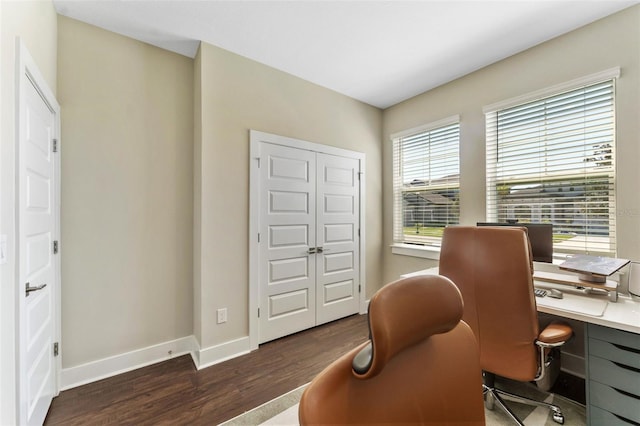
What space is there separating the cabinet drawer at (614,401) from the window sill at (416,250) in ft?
5.37

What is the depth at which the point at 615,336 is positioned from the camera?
1.45 m

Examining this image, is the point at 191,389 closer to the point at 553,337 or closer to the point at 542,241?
the point at 553,337

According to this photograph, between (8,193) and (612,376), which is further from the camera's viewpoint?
(612,376)

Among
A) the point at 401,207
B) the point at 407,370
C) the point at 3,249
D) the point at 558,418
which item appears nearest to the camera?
the point at 407,370

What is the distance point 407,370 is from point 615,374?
1665 millimetres

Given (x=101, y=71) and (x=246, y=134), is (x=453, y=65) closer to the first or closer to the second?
(x=246, y=134)

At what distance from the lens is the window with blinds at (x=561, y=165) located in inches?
80.6

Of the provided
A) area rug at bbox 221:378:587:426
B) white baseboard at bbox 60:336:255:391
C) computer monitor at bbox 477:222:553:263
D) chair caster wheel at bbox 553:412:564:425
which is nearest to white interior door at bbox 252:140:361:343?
white baseboard at bbox 60:336:255:391

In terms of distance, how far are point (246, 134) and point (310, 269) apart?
5.27 feet

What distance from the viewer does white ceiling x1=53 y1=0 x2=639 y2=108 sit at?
1933 mm

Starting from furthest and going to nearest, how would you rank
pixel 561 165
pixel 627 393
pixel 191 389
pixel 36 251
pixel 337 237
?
pixel 337 237
pixel 561 165
pixel 191 389
pixel 36 251
pixel 627 393

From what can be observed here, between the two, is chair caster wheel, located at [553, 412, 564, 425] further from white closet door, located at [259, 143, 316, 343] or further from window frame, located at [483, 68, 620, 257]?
white closet door, located at [259, 143, 316, 343]

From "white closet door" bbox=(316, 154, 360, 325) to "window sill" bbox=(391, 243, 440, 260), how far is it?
55 cm

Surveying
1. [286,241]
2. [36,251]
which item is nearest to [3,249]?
[36,251]
